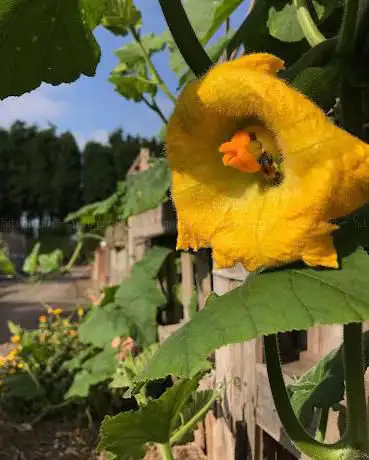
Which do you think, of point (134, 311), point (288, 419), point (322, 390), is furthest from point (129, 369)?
point (288, 419)

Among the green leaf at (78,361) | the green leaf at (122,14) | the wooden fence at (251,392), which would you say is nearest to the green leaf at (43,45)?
the wooden fence at (251,392)

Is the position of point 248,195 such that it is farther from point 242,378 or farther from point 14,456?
point 14,456

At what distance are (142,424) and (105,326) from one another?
139 cm

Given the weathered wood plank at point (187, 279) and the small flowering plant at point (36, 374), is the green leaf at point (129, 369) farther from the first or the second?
the small flowering plant at point (36, 374)

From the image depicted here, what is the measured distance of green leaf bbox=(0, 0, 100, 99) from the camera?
562mm

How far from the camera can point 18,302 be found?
28.5 ft

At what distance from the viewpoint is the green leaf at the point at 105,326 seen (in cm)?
244

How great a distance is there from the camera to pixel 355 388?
1.71ft

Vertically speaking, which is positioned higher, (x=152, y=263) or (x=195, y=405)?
(x=152, y=263)

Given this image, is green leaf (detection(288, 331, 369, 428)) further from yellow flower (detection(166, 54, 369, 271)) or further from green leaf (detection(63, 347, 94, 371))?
green leaf (detection(63, 347, 94, 371))

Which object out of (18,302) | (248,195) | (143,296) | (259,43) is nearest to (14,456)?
(143,296)

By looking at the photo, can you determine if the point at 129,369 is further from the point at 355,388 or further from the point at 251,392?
the point at 355,388

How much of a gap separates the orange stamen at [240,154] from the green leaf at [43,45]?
0.18 meters

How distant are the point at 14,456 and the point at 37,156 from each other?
733 inches
